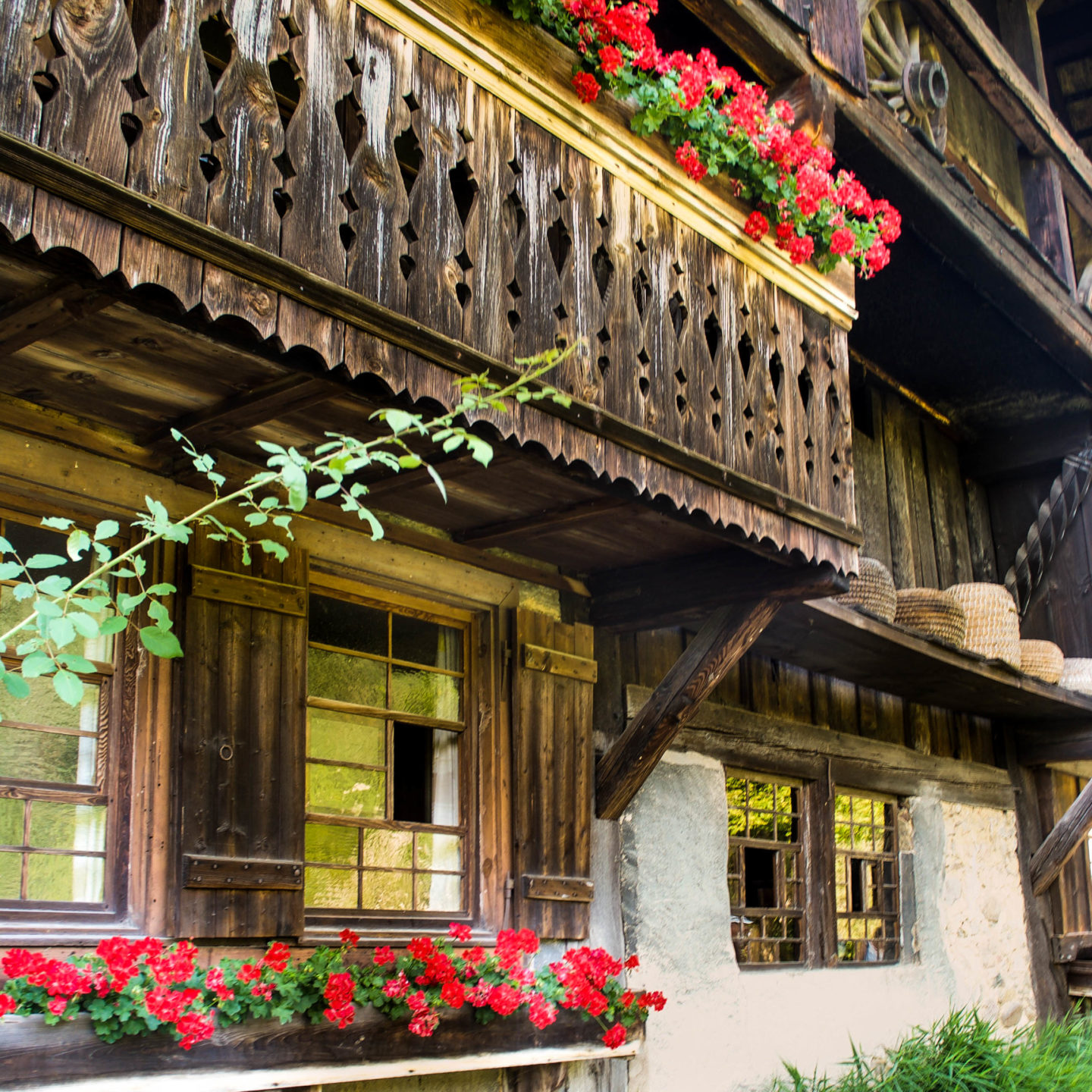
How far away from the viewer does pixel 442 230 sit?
3715 mm

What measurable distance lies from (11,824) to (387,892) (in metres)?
1.51

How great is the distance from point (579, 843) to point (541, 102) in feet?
9.70

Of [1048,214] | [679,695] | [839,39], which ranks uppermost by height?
[1048,214]

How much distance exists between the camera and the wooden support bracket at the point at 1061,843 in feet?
28.2

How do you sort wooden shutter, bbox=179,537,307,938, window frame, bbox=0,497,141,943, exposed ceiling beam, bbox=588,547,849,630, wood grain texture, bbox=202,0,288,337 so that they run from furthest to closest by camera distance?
exposed ceiling beam, bbox=588,547,849,630 < wooden shutter, bbox=179,537,307,938 < window frame, bbox=0,497,141,943 < wood grain texture, bbox=202,0,288,337

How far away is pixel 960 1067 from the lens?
6480mm

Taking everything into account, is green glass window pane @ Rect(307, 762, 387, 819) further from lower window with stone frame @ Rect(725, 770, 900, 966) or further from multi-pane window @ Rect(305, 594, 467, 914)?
lower window with stone frame @ Rect(725, 770, 900, 966)

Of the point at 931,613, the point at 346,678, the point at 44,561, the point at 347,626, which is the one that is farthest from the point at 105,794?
the point at 931,613

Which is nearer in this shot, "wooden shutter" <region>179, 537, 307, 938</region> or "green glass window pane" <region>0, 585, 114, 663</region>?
"green glass window pane" <region>0, 585, 114, 663</region>

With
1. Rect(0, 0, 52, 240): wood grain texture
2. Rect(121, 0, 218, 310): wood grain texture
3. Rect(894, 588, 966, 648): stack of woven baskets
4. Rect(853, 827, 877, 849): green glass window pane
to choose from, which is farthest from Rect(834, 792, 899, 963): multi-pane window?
Rect(0, 0, 52, 240): wood grain texture

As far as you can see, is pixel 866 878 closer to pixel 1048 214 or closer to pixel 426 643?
pixel 426 643

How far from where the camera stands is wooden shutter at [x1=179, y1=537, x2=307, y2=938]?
3959 millimetres

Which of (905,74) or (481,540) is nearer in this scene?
(481,540)

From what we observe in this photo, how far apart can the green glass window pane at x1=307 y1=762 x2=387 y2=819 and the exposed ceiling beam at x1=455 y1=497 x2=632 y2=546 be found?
39.9 inches
